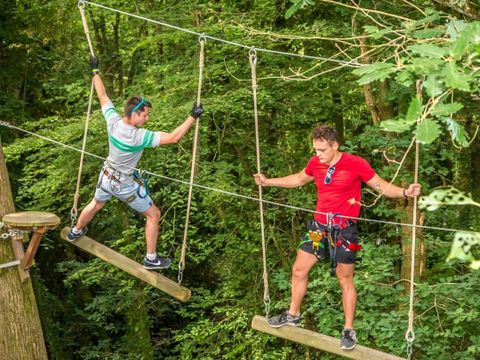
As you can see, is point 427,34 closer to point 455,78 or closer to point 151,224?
point 455,78

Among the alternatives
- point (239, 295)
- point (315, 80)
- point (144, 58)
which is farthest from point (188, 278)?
point (315, 80)

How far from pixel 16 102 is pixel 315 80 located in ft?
15.3

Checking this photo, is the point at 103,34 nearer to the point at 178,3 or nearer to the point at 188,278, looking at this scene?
the point at 178,3

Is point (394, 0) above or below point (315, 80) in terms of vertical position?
above

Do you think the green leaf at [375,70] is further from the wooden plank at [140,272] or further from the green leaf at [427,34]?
the wooden plank at [140,272]

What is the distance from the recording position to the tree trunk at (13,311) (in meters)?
5.34

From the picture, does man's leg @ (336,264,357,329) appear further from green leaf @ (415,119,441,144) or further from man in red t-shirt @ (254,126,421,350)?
green leaf @ (415,119,441,144)

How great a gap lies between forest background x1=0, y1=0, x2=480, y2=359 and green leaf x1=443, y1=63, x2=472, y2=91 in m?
3.01

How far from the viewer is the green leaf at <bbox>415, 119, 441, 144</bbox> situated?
2549mm

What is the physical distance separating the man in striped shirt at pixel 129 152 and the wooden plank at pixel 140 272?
3.3 inches

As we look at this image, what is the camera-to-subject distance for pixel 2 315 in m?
5.43

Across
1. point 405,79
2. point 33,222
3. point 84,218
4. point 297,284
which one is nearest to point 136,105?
point 84,218

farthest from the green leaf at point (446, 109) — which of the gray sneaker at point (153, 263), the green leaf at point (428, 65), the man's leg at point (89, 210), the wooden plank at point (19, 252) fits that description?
the wooden plank at point (19, 252)

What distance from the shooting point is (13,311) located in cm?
545
